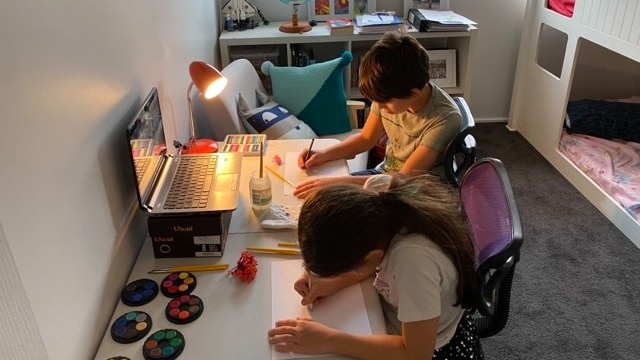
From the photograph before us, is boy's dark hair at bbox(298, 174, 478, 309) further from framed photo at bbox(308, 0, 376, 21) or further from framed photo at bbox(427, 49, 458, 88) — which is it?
framed photo at bbox(308, 0, 376, 21)

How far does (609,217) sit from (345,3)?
1.90 meters

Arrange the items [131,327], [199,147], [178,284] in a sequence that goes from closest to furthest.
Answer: [131,327] → [178,284] → [199,147]

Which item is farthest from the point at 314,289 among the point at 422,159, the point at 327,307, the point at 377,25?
the point at 377,25

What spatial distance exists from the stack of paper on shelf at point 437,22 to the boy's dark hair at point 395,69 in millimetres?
1361

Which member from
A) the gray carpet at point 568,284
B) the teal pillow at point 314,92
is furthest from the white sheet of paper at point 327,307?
the teal pillow at point 314,92

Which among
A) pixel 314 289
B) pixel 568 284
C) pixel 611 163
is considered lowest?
pixel 568 284

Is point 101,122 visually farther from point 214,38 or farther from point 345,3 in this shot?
point 345,3

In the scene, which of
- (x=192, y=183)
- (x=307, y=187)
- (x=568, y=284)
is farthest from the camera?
(x=568, y=284)

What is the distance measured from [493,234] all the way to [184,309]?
712 mm

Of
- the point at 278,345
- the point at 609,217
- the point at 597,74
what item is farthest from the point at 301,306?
the point at 597,74

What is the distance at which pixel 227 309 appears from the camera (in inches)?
45.3

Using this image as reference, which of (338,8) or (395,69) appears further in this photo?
(338,8)

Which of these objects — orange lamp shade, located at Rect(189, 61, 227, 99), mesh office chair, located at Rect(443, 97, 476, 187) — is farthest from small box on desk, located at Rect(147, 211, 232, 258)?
mesh office chair, located at Rect(443, 97, 476, 187)

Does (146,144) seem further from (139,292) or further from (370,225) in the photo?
(370,225)
